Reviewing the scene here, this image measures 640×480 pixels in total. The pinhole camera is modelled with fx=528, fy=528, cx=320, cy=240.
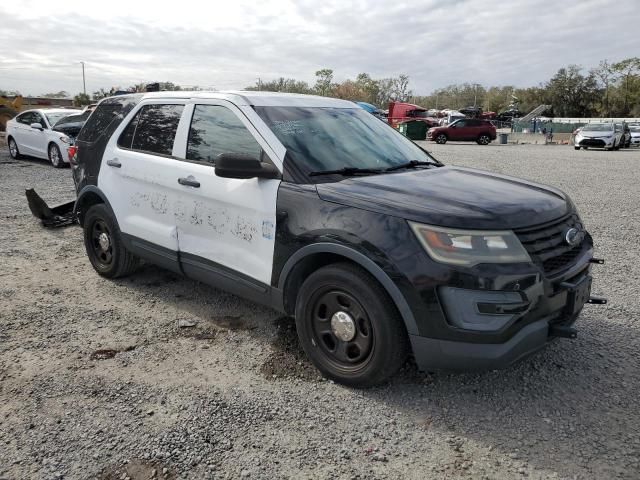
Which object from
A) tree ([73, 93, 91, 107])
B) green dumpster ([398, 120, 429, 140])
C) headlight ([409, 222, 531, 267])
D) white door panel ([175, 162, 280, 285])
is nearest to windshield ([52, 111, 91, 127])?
white door panel ([175, 162, 280, 285])

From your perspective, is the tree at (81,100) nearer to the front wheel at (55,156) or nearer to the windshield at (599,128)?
the front wheel at (55,156)

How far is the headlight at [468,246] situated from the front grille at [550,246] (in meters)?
0.10

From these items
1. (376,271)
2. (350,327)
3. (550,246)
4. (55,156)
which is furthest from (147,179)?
(55,156)

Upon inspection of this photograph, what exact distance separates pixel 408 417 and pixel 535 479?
2.40ft

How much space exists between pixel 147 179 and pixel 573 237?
3.21m

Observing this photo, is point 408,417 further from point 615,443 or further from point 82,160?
point 82,160

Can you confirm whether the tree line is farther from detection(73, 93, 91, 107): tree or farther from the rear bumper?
the rear bumper

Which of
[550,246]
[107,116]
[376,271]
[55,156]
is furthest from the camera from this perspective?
[55,156]

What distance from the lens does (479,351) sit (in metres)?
2.79

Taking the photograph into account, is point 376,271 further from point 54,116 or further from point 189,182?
point 54,116

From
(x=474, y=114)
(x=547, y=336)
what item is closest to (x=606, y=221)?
(x=547, y=336)

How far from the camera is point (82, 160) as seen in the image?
203 inches

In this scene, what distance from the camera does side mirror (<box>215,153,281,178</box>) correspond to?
3.33 metres

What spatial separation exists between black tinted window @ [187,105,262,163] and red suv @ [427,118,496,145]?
30.2 m
